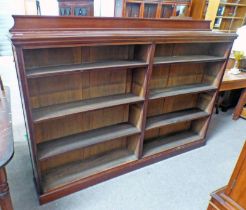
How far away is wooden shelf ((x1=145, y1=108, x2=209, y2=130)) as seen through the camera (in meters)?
2.00

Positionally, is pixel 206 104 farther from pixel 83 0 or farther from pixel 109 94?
pixel 83 0

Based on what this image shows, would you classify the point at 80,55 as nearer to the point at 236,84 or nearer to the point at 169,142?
the point at 169,142

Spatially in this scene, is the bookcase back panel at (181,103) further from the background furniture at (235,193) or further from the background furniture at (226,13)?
the background furniture at (226,13)

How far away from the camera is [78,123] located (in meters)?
1.75

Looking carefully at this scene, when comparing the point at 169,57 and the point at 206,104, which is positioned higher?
the point at 169,57

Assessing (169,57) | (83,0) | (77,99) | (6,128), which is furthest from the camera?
(83,0)

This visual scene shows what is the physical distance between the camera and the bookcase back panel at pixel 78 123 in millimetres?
1612

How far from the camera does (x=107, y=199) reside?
168cm

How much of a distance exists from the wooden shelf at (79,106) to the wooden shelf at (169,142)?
2.27ft

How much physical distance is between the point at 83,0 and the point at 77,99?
10.7 ft

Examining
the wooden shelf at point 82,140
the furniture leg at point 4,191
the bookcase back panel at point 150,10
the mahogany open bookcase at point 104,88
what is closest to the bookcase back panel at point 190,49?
the mahogany open bookcase at point 104,88

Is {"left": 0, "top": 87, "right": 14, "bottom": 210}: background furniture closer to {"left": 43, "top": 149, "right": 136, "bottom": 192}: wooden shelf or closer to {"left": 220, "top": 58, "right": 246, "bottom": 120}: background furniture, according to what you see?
{"left": 43, "top": 149, "right": 136, "bottom": 192}: wooden shelf

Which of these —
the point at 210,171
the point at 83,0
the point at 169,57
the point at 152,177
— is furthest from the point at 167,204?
the point at 83,0

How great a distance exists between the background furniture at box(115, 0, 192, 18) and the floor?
10.8ft
